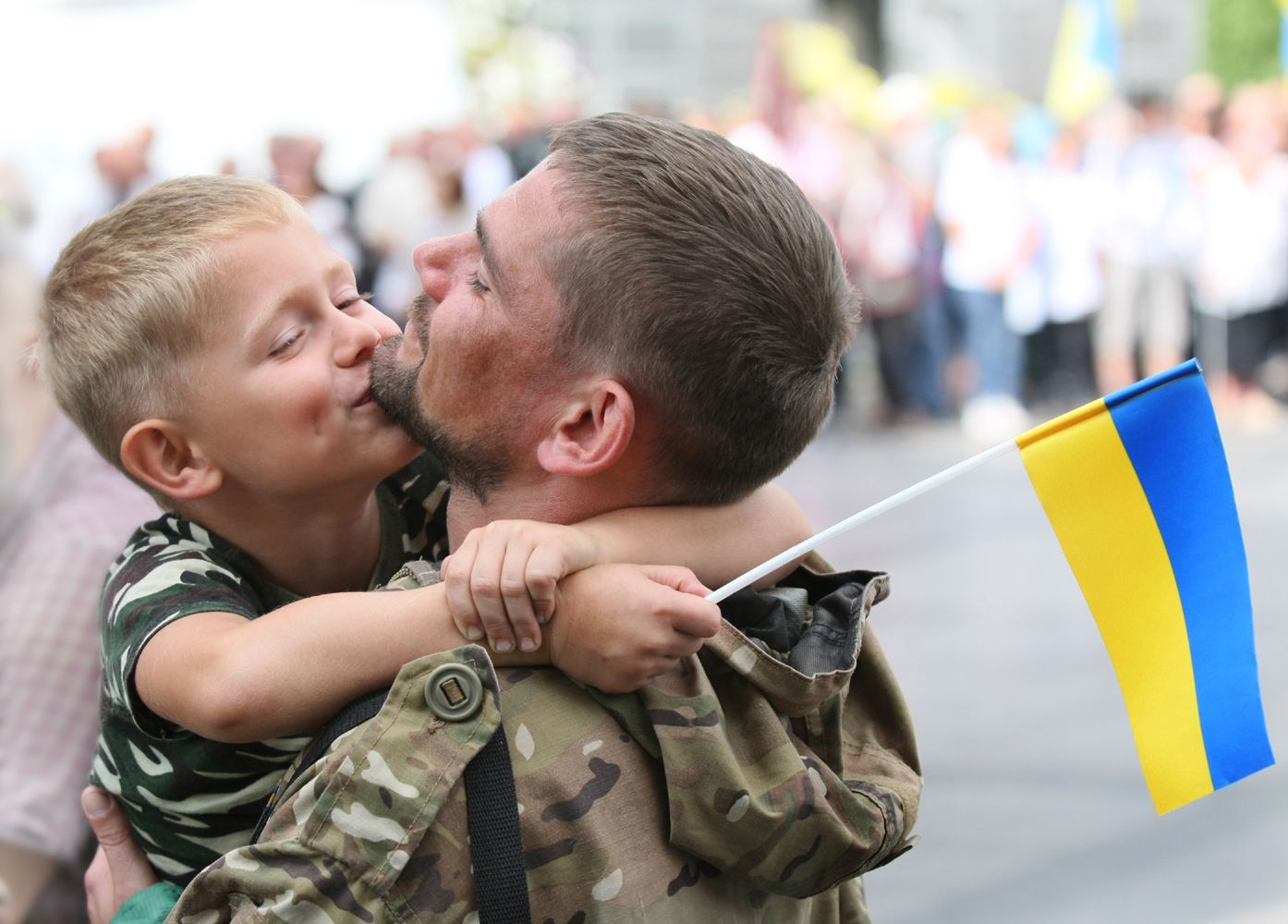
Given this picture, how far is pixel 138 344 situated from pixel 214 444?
15cm

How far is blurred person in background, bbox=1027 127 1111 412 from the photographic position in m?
13.0

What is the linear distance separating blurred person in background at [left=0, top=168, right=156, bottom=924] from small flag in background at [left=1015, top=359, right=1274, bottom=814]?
60.5 inches

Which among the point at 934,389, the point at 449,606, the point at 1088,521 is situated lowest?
the point at 934,389

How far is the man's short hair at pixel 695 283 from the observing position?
5.63ft

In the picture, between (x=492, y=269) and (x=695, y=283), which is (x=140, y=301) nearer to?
(x=492, y=269)

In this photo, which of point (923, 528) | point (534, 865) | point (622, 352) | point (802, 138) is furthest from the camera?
point (802, 138)

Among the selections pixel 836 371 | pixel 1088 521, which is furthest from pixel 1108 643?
pixel 836 371

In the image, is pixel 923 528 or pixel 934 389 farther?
pixel 934 389

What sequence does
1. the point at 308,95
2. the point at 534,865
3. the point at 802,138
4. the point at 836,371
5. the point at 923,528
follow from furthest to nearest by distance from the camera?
the point at 308,95
the point at 802,138
the point at 923,528
the point at 836,371
the point at 534,865

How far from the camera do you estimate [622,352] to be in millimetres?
1763

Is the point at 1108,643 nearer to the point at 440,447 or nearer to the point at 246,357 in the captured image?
the point at 440,447

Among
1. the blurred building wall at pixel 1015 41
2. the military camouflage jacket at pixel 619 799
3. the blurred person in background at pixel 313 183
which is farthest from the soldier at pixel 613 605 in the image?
the blurred building wall at pixel 1015 41

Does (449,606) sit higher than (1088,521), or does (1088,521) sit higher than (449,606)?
(449,606)

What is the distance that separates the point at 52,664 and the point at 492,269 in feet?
3.80
